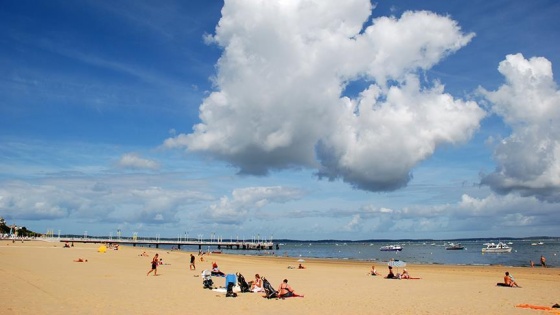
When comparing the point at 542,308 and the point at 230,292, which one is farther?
the point at 230,292

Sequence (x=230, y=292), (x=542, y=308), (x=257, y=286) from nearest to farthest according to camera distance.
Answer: (x=542, y=308), (x=230, y=292), (x=257, y=286)

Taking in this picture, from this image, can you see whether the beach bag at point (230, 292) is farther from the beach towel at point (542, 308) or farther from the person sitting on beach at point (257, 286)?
the beach towel at point (542, 308)

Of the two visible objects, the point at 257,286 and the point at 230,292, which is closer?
the point at 230,292

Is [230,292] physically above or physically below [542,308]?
above

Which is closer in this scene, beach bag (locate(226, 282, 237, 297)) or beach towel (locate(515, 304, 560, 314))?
beach towel (locate(515, 304, 560, 314))

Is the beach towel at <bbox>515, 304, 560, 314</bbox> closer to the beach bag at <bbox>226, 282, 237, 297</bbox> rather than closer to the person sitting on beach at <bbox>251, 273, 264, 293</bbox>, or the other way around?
the person sitting on beach at <bbox>251, 273, 264, 293</bbox>

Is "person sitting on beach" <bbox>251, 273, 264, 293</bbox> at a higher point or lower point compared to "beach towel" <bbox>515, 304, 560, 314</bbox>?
higher

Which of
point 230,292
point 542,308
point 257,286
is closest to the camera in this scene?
point 542,308

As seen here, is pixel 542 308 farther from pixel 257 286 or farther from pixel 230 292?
pixel 230 292

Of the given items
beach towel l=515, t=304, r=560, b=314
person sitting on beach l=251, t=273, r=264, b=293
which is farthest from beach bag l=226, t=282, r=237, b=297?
beach towel l=515, t=304, r=560, b=314

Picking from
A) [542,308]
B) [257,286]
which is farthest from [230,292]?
[542,308]

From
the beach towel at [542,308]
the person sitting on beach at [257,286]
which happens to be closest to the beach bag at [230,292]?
the person sitting on beach at [257,286]

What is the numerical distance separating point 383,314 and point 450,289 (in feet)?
33.0

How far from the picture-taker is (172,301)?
15891mm
